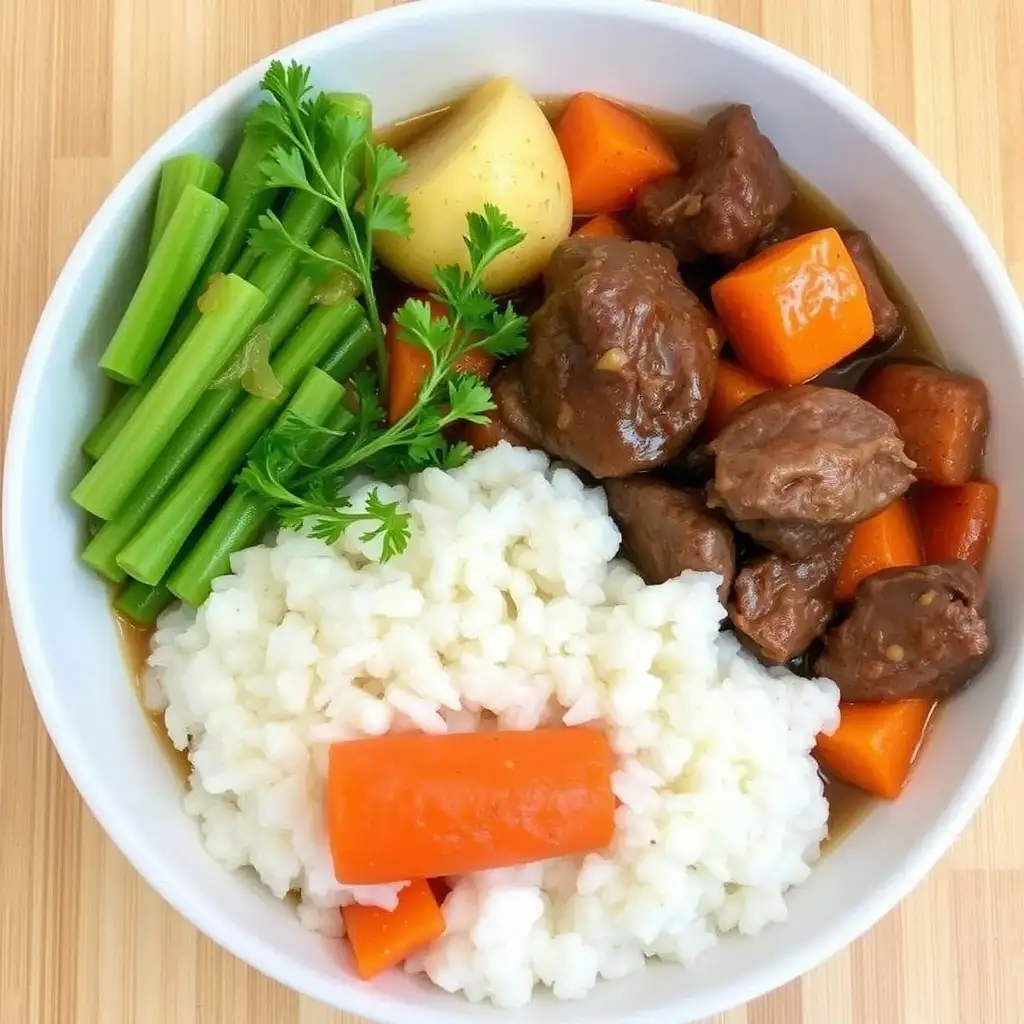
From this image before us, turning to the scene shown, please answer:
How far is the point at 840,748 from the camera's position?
7.48 ft

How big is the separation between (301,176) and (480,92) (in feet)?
1.54

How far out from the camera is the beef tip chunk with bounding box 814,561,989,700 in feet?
6.97

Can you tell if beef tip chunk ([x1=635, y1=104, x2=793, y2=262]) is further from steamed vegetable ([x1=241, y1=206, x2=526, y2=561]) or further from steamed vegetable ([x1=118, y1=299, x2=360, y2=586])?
steamed vegetable ([x1=118, y1=299, x2=360, y2=586])

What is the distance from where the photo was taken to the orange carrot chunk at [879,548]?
2.38 m

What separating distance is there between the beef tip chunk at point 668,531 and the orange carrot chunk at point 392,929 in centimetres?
78

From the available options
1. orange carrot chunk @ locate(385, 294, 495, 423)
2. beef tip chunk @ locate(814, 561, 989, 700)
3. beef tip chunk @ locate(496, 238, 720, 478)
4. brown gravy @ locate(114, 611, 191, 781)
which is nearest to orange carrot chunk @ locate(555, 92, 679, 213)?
beef tip chunk @ locate(496, 238, 720, 478)

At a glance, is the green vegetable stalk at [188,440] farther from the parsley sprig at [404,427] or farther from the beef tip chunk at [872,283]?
the beef tip chunk at [872,283]

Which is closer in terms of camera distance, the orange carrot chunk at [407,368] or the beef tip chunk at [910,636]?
the beef tip chunk at [910,636]

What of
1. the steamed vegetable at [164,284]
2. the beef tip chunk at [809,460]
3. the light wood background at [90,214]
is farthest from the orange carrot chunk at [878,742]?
the steamed vegetable at [164,284]

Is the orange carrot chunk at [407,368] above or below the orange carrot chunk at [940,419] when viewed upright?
above

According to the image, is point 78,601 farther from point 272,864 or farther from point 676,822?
point 676,822

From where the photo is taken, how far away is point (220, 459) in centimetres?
222

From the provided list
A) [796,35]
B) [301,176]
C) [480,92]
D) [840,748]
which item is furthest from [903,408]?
[301,176]

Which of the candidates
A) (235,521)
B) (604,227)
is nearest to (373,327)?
(235,521)
